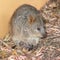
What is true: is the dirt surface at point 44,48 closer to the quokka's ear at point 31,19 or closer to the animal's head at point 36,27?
the animal's head at point 36,27

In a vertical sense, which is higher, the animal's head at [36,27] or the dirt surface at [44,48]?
the animal's head at [36,27]

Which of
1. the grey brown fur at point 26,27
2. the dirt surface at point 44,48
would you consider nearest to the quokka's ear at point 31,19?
the grey brown fur at point 26,27

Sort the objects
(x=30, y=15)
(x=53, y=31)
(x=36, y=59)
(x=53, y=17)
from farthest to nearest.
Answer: (x=53, y=17) → (x=53, y=31) → (x=30, y=15) → (x=36, y=59)

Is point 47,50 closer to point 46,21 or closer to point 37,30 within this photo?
point 37,30

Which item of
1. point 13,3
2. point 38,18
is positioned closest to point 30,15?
point 38,18

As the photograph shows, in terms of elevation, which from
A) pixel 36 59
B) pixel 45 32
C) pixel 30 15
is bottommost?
pixel 36 59

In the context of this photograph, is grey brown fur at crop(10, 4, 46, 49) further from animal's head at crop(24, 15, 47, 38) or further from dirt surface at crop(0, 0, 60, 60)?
dirt surface at crop(0, 0, 60, 60)

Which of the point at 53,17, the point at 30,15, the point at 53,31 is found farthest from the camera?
the point at 53,17
